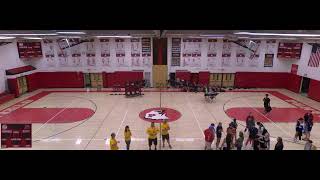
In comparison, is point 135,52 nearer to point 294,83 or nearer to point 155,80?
point 155,80

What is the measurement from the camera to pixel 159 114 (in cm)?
1658

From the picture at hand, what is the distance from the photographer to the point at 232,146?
1073 cm

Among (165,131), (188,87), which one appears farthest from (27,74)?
(165,131)

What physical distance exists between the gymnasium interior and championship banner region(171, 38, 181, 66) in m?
0.10

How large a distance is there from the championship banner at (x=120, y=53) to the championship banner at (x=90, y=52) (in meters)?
2.42

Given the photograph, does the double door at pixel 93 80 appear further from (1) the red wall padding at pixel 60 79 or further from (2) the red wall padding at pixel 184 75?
(2) the red wall padding at pixel 184 75

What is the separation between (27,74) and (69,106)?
7.64 m

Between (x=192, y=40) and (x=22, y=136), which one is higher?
(x=192, y=40)

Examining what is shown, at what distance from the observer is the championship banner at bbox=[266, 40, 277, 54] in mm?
24505

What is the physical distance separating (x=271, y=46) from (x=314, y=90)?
20.6 feet

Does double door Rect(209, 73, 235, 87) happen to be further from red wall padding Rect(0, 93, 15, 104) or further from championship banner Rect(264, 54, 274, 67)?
red wall padding Rect(0, 93, 15, 104)
